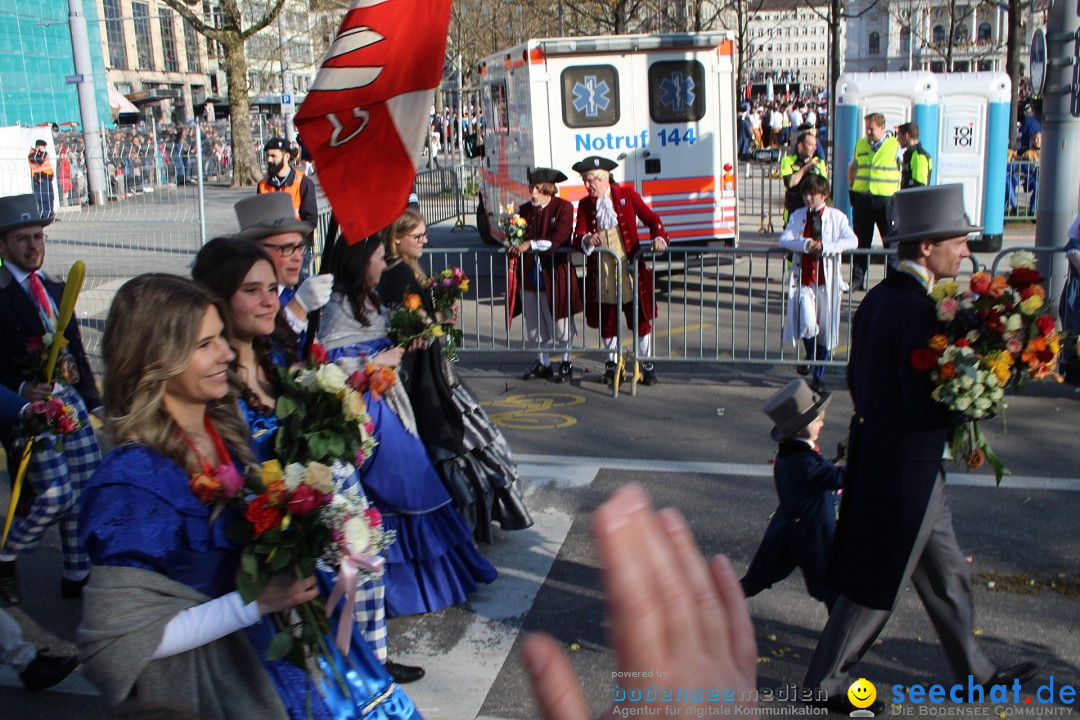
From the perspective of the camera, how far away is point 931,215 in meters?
4.08

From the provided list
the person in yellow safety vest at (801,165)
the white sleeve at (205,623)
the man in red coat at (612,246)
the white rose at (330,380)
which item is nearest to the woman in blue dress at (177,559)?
the white sleeve at (205,623)

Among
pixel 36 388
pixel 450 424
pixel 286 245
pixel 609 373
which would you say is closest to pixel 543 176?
pixel 609 373

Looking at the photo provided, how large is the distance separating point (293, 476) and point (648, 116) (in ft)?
37.4

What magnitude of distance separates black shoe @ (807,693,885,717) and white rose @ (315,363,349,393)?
88.8 inches

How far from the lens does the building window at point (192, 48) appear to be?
6113 cm

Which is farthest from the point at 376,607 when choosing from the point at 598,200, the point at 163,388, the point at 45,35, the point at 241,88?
the point at 45,35

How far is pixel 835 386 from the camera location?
356 inches

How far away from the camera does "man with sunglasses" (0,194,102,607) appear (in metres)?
5.18

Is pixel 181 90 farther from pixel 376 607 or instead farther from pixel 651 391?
pixel 376 607

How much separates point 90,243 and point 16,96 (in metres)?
36.9

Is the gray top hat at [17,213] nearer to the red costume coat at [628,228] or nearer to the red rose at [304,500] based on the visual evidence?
the red rose at [304,500]

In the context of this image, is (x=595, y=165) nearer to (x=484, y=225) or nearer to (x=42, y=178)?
(x=484, y=225)

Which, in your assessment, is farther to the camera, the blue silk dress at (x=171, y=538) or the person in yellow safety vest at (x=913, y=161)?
the person in yellow safety vest at (x=913, y=161)

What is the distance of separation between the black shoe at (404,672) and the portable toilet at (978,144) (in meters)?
12.9
